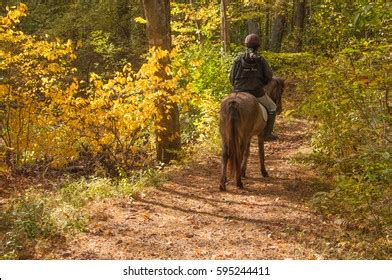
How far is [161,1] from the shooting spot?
10148 millimetres

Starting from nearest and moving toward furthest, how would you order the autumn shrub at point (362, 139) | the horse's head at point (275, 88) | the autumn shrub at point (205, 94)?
the autumn shrub at point (362, 139) < the autumn shrub at point (205, 94) < the horse's head at point (275, 88)

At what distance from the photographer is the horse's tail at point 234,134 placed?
807cm

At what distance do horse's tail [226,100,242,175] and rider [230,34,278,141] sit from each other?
3.63ft

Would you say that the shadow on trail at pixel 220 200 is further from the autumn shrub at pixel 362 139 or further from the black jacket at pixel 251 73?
the black jacket at pixel 251 73

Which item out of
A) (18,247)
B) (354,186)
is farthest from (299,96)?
(18,247)

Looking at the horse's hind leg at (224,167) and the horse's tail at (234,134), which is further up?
the horse's tail at (234,134)

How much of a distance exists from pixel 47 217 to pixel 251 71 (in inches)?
187

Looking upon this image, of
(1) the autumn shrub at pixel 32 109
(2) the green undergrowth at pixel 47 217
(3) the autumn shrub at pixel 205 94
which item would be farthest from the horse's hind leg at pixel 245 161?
(1) the autumn shrub at pixel 32 109

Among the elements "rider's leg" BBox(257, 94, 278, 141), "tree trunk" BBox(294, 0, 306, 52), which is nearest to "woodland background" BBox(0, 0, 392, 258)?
"rider's leg" BBox(257, 94, 278, 141)

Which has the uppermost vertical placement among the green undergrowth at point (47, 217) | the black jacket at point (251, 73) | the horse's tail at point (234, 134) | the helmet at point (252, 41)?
the helmet at point (252, 41)

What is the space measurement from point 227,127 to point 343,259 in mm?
3339

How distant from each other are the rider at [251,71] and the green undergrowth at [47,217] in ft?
9.48

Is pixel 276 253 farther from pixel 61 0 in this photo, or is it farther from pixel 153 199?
pixel 61 0

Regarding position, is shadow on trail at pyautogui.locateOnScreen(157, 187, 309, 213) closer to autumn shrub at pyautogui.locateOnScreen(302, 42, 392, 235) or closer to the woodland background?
the woodland background
